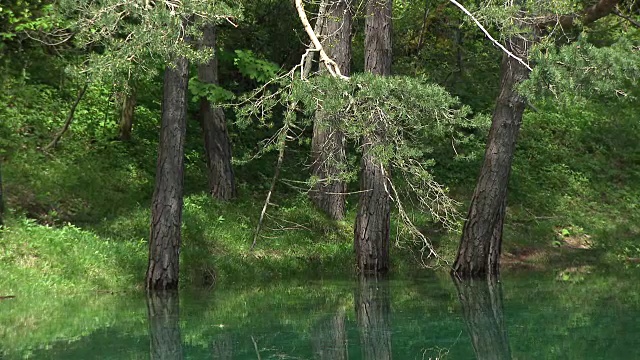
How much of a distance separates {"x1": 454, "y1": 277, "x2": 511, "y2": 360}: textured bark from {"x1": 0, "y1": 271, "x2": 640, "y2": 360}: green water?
Result: 2cm

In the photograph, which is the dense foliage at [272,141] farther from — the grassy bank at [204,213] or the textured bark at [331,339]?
the textured bark at [331,339]

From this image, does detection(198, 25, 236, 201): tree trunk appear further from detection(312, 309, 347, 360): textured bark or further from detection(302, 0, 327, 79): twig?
detection(312, 309, 347, 360): textured bark

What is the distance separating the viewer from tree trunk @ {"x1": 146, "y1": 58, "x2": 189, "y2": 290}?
49.5 feet

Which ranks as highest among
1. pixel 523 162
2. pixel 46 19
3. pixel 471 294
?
pixel 46 19

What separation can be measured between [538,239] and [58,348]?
1313 centimetres

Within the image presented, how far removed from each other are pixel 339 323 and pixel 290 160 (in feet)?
38.3

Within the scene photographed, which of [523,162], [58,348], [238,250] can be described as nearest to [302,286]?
[238,250]

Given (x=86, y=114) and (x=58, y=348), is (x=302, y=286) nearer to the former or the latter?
(x=58, y=348)

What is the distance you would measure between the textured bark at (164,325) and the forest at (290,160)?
11 centimetres

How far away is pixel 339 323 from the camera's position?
39.5ft

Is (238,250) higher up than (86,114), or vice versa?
(86,114)

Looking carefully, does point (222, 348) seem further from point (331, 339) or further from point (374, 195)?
point (374, 195)

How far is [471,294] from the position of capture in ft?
48.6

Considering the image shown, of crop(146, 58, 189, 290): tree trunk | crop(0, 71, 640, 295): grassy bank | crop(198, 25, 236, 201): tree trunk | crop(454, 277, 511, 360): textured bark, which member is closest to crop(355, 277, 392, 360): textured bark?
crop(454, 277, 511, 360): textured bark
